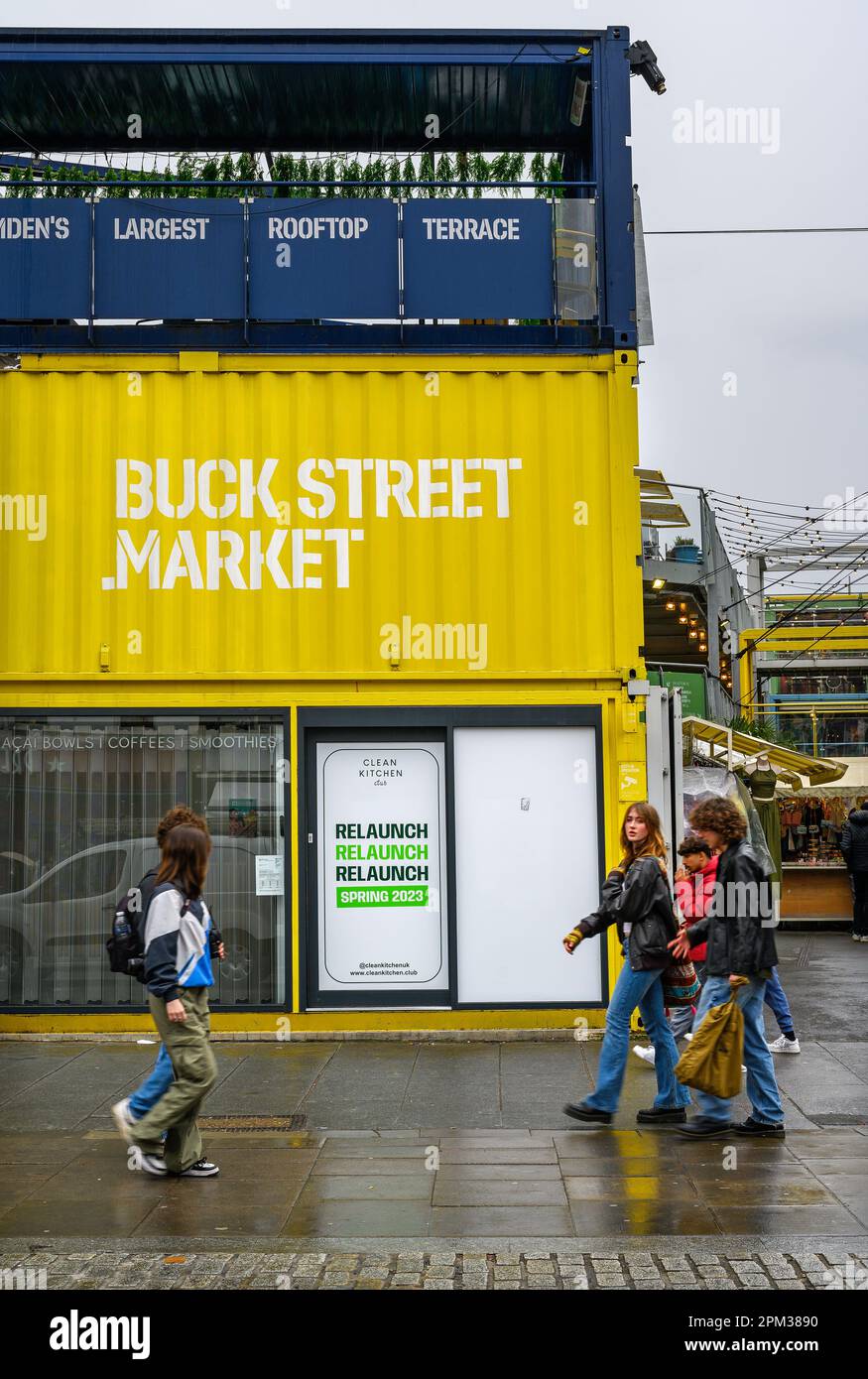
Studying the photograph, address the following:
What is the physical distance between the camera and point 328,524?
11.0 metres

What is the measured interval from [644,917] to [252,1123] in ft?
8.55

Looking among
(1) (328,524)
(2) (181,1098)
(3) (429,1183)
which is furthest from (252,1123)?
(1) (328,524)

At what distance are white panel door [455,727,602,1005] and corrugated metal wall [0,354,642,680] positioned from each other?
630mm

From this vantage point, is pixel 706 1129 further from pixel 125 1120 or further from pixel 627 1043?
pixel 125 1120

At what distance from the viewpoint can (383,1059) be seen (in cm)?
994

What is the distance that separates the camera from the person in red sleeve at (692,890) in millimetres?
9102

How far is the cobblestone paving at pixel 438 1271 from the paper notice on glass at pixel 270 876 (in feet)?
16.5

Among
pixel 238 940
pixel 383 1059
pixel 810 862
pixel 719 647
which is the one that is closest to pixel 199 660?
pixel 238 940

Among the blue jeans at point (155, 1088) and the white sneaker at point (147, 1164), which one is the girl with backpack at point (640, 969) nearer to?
the blue jeans at point (155, 1088)

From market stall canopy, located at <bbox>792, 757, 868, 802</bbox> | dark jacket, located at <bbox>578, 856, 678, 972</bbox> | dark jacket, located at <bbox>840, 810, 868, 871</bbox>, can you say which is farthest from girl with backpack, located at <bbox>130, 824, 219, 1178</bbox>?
market stall canopy, located at <bbox>792, 757, 868, 802</bbox>

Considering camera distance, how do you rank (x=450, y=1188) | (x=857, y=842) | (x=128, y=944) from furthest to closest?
(x=857, y=842)
(x=128, y=944)
(x=450, y=1188)

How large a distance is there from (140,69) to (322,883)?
22.8 ft

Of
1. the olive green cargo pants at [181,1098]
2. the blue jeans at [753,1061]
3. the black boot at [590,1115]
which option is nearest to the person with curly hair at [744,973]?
the blue jeans at [753,1061]
